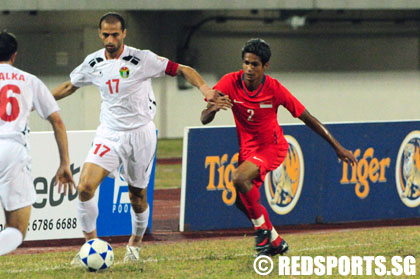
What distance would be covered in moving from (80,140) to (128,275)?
9.82 feet

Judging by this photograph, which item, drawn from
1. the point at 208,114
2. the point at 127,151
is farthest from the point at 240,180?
the point at 127,151

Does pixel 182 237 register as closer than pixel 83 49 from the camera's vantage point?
Yes

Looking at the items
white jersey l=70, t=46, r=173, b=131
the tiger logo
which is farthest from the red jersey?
the tiger logo

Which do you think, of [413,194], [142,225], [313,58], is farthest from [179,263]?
[313,58]

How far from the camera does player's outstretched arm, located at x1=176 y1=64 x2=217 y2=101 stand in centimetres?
834

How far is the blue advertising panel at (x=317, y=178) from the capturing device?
459 inches

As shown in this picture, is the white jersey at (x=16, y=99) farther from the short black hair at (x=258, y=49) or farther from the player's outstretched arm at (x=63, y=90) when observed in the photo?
the short black hair at (x=258, y=49)

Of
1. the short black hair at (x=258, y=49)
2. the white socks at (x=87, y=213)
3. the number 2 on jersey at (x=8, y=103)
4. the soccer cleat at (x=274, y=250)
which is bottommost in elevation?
the soccer cleat at (x=274, y=250)

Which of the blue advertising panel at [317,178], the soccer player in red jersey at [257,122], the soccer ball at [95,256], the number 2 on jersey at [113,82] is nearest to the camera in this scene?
the soccer ball at [95,256]

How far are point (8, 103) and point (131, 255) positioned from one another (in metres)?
2.50

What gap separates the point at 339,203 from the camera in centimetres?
1251

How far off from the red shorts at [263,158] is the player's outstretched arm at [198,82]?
94cm

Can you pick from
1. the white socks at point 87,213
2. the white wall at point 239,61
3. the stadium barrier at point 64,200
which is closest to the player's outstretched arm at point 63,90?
the white socks at point 87,213

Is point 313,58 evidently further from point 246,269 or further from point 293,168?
point 246,269
